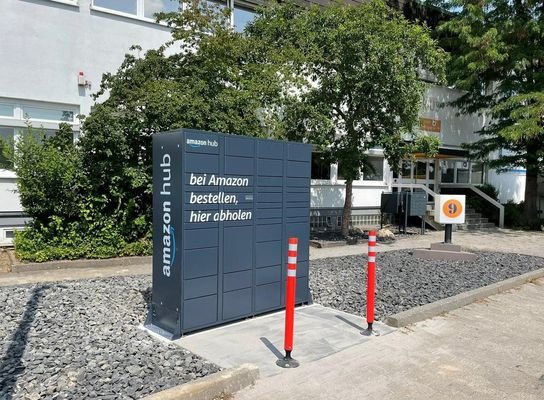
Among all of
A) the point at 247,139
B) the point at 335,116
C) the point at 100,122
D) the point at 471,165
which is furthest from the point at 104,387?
the point at 471,165

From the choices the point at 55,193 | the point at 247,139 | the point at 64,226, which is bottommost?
the point at 64,226

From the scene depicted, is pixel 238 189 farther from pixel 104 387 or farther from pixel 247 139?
pixel 104 387

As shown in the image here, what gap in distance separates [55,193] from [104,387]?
19.7ft

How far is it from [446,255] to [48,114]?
9420mm

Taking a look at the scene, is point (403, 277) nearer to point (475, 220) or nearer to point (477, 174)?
point (475, 220)

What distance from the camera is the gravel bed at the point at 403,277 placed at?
664 centimetres

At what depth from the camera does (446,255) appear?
10.2 m

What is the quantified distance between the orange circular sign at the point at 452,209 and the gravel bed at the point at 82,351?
22.0ft

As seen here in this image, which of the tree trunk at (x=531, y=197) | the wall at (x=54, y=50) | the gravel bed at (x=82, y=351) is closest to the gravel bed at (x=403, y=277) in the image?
the gravel bed at (x=82, y=351)

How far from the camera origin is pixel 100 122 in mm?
8555

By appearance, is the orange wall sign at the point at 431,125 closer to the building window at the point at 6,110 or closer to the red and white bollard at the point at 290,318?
the building window at the point at 6,110

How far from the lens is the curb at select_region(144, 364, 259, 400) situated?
→ 3.52 m

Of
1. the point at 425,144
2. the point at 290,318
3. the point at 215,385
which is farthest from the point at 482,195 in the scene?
the point at 215,385

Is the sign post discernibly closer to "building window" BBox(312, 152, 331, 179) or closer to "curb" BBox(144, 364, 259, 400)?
"building window" BBox(312, 152, 331, 179)
